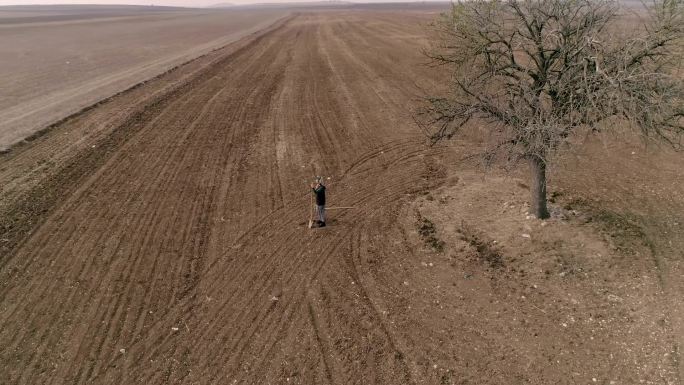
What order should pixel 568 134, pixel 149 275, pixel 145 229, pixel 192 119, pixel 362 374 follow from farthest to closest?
pixel 192 119 → pixel 145 229 → pixel 149 275 → pixel 568 134 → pixel 362 374

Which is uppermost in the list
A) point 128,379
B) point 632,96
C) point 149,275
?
point 632,96

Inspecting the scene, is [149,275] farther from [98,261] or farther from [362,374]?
[362,374]

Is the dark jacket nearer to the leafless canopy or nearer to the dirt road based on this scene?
the dirt road

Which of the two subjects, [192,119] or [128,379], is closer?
[128,379]

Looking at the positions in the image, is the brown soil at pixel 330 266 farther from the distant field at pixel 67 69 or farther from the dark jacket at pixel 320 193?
the distant field at pixel 67 69

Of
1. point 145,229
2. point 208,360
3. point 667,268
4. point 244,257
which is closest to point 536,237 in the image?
point 667,268

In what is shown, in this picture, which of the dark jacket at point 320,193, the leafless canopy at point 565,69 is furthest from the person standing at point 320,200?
the leafless canopy at point 565,69

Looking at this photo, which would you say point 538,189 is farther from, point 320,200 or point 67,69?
point 67,69

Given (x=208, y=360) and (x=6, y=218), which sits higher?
(x=6, y=218)
